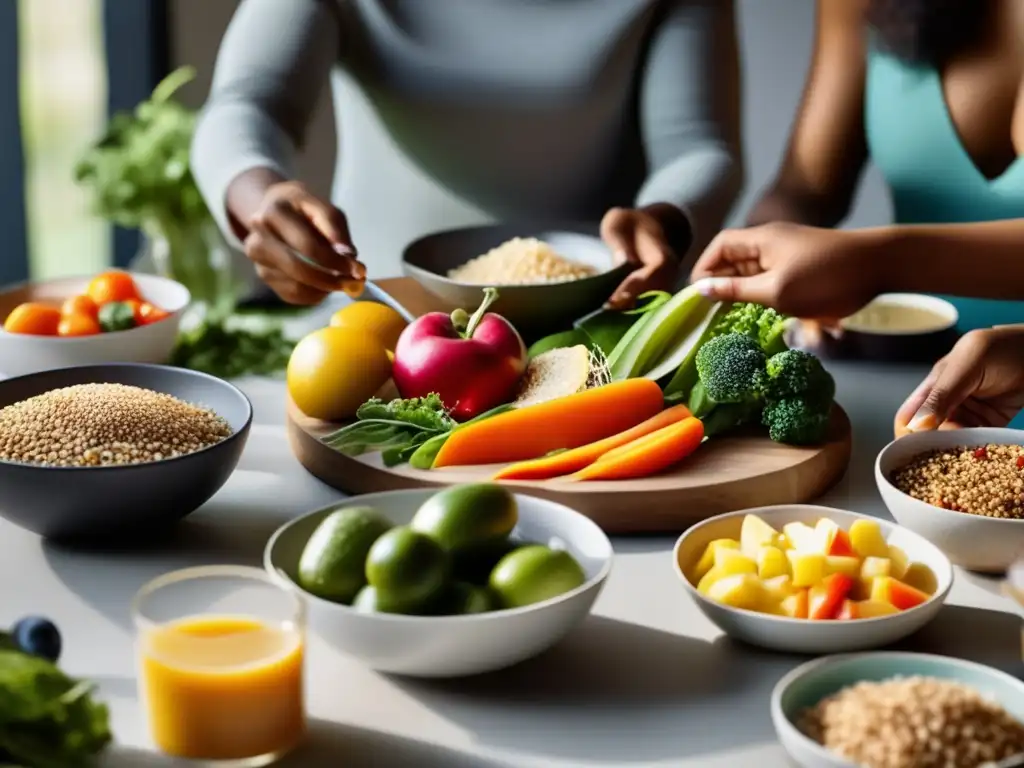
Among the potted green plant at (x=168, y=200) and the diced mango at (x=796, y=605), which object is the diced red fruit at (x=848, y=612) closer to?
the diced mango at (x=796, y=605)

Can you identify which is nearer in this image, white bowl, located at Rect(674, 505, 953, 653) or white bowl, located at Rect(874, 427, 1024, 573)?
white bowl, located at Rect(674, 505, 953, 653)

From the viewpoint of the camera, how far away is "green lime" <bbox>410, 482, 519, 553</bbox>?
3.44ft

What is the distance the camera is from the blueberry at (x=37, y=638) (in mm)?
922

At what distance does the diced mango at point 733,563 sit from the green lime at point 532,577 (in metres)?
0.14

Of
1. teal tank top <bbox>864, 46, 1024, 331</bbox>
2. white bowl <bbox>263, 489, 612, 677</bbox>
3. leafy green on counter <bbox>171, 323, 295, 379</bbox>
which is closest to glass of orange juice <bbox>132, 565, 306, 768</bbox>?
white bowl <bbox>263, 489, 612, 677</bbox>

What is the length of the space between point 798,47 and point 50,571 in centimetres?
291

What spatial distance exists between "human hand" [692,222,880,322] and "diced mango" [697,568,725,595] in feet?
1.70

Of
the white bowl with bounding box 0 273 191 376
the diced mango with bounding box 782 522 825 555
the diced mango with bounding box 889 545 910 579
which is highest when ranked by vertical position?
the diced mango with bounding box 782 522 825 555

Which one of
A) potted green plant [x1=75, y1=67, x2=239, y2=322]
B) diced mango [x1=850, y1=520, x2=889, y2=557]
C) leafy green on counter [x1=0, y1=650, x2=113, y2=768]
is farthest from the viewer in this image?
potted green plant [x1=75, y1=67, x2=239, y2=322]

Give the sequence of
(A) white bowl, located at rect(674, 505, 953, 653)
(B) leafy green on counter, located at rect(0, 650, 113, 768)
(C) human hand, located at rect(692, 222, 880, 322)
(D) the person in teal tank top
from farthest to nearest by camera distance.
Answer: (D) the person in teal tank top, (C) human hand, located at rect(692, 222, 880, 322), (A) white bowl, located at rect(674, 505, 953, 653), (B) leafy green on counter, located at rect(0, 650, 113, 768)

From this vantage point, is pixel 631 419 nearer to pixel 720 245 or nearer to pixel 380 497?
pixel 720 245

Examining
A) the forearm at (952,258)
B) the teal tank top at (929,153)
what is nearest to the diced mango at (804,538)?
the forearm at (952,258)

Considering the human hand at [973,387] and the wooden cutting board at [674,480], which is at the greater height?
the human hand at [973,387]

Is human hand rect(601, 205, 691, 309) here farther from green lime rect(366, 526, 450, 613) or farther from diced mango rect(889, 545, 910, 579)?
green lime rect(366, 526, 450, 613)
